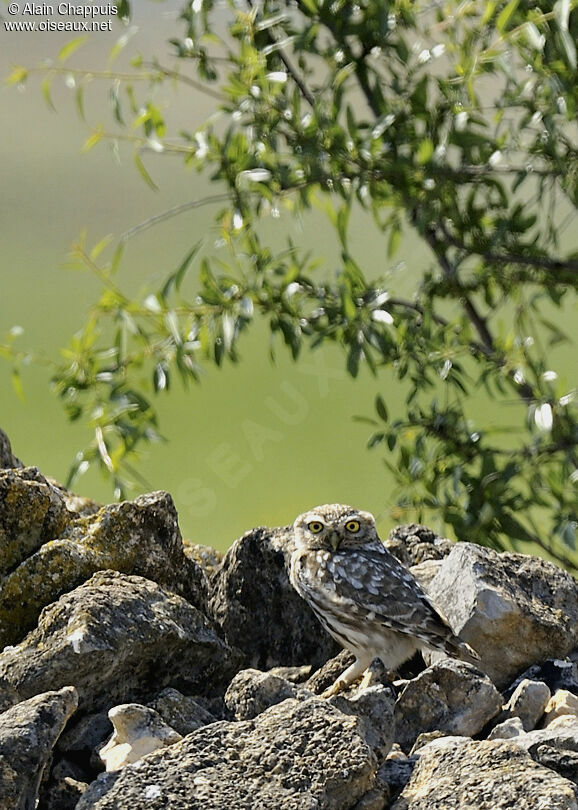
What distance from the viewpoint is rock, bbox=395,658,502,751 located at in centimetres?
212

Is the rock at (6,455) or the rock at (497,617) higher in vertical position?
the rock at (6,455)

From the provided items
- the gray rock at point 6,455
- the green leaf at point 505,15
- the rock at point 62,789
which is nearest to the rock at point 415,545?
the gray rock at point 6,455

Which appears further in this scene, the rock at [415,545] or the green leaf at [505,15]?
the green leaf at [505,15]

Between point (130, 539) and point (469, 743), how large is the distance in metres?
0.97

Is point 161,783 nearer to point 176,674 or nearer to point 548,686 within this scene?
point 176,674

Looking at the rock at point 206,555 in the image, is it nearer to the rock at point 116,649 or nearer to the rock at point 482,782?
the rock at point 116,649

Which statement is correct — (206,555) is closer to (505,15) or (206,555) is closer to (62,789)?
(62,789)

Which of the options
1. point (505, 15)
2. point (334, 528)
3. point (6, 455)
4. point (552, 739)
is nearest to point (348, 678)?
point (334, 528)

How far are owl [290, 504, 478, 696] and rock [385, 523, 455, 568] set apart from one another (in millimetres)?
406

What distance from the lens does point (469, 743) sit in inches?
72.9

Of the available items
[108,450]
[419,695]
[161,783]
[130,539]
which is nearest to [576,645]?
[419,695]

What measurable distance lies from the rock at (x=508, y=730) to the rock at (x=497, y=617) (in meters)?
0.32

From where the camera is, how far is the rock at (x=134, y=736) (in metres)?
1.89

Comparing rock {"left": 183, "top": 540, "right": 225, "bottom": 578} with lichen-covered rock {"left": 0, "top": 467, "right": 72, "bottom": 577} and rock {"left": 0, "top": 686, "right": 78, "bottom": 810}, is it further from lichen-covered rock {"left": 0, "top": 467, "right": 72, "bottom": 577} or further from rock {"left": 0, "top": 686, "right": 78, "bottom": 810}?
rock {"left": 0, "top": 686, "right": 78, "bottom": 810}
